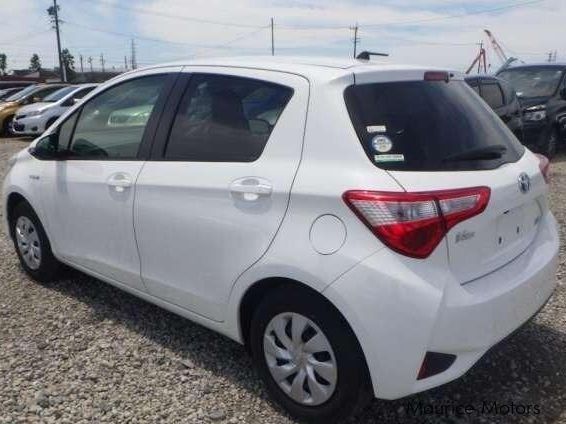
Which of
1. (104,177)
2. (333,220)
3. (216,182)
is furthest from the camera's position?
(104,177)

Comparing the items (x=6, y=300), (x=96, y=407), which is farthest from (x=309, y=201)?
(x=6, y=300)

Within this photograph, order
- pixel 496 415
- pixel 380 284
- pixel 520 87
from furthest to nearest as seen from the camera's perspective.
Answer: pixel 520 87 → pixel 496 415 → pixel 380 284

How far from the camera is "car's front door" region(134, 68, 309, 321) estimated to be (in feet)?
8.61

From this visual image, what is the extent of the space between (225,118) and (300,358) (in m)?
1.26

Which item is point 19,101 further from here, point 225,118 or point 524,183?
point 524,183

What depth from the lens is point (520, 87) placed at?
11.3 metres

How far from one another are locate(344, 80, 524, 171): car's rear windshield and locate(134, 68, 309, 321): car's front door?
1.00 feet

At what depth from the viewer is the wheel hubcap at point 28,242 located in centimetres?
439

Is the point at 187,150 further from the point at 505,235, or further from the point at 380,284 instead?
the point at 505,235

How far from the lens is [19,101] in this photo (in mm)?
17781

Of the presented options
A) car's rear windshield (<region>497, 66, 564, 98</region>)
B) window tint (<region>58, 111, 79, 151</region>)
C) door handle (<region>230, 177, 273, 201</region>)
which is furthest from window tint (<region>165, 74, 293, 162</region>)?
car's rear windshield (<region>497, 66, 564, 98</region>)

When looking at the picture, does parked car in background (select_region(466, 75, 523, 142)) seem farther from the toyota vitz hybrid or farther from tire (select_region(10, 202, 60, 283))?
tire (select_region(10, 202, 60, 283))

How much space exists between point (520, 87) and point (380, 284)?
34.2 feet

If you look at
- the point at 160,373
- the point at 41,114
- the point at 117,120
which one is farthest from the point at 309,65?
the point at 41,114
